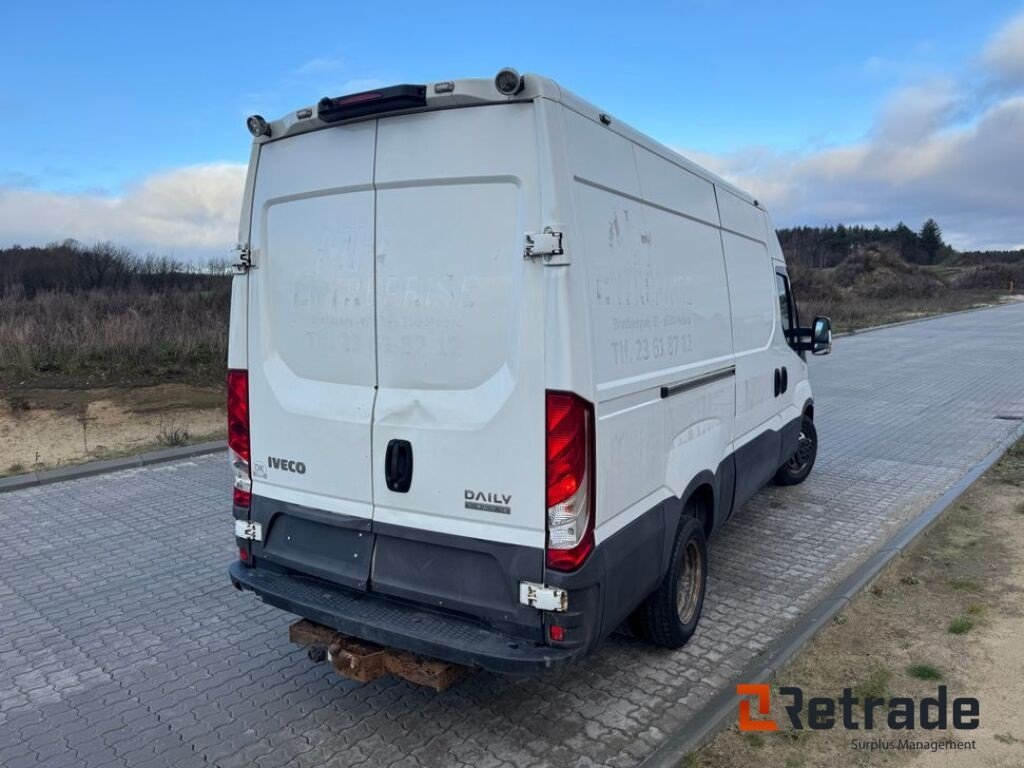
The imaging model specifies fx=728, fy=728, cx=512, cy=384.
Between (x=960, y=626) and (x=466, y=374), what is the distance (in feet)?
11.3

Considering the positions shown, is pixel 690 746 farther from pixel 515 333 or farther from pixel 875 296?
pixel 875 296

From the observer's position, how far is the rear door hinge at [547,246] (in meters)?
2.84

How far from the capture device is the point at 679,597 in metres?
4.18

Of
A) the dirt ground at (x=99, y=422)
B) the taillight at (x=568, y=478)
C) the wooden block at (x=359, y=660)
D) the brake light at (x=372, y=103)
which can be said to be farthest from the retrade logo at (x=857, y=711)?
the dirt ground at (x=99, y=422)

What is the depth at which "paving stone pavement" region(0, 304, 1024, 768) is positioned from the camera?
3371mm

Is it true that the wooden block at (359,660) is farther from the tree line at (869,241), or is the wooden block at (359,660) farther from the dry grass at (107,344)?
the tree line at (869,241)

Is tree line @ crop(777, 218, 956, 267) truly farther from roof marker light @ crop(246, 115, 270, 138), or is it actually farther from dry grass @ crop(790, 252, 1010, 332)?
roof marker light @ crop(246, 115, 270, 138)

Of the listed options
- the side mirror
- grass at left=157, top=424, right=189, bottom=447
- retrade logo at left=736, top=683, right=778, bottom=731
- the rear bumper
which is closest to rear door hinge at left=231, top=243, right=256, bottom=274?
the rear bumper

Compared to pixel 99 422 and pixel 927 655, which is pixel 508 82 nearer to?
pixel 927 655

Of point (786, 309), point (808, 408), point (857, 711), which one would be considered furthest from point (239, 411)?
point (808, 408)

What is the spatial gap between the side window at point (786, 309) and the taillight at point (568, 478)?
12.4 feet

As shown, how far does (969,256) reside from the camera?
9125cm

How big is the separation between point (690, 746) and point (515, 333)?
1.99 meters

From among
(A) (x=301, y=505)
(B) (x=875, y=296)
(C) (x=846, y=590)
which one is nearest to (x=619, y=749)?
(A) (x=301, y=505)
